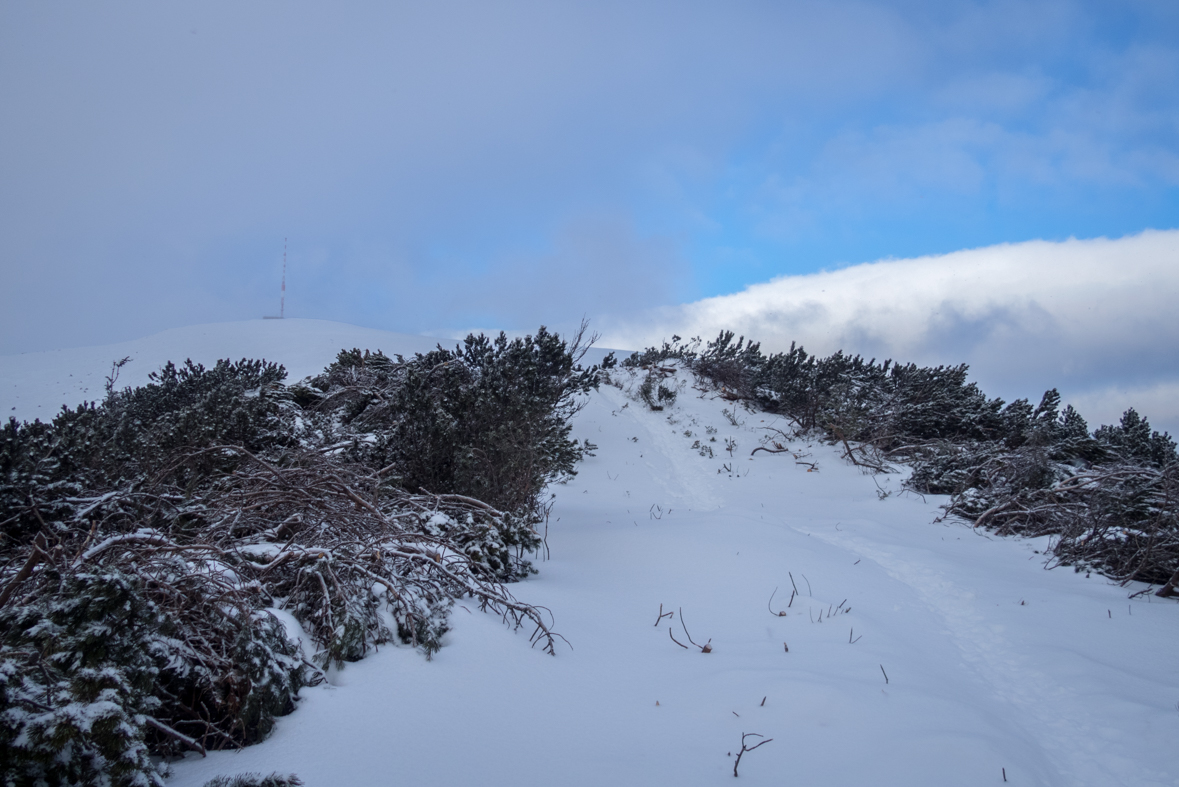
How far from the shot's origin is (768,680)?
2527mm

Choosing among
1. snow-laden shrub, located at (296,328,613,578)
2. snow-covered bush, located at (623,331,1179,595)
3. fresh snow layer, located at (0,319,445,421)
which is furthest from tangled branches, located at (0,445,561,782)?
fresh snow layer, located at (0,319,445,421)

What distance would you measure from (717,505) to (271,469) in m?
6.79

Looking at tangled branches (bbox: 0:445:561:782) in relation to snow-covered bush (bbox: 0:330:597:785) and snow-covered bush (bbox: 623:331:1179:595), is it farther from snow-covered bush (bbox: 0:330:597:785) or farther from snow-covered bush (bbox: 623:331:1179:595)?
snow-covered bush (bbox: 623:331:1179:595)

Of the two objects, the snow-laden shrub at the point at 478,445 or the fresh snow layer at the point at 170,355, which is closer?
the snow-laden shrub at the point at 478,445

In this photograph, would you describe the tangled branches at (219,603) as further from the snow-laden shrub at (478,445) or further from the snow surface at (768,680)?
the snow-laden shrub at (478,445)

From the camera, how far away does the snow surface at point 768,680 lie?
1.79 meters

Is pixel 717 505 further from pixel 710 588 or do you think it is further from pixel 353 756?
pixel 353 756

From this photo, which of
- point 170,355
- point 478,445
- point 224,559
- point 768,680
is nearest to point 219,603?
point 224,559

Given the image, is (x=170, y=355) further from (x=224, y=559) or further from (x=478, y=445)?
(x=224, y=559)

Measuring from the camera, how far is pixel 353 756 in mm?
1580

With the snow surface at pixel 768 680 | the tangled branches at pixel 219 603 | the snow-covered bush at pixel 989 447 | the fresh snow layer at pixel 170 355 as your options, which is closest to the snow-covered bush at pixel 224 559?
the tangled branches at pixel 219 603

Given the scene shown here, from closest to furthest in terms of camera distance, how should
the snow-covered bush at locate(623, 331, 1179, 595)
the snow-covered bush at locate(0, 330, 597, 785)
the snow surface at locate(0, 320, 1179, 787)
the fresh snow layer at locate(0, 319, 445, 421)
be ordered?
the snow-covered bush at locate(0, 330, 597, 785), the snow surface at locate(0, 320, 1179, 787), the snow-covered bush at locate(623, 331, 1179, 595), the fresh snow layer at locate(0, 319, 445, 421)

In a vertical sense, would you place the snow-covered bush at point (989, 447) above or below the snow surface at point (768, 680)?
above

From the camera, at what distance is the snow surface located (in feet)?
5.87
